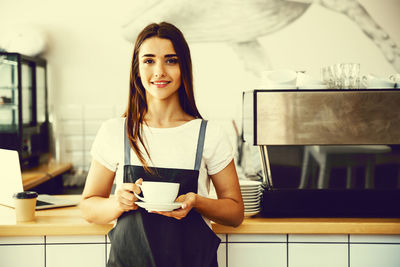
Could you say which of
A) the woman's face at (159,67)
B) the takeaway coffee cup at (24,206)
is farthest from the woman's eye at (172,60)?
the takeaway coffee cup at (24,206)

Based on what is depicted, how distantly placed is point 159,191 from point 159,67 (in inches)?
16.5

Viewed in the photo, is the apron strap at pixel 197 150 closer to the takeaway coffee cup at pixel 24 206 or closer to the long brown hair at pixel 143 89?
the long brown hair at pixel 143 89

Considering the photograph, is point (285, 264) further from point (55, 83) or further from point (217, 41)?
point (55, 83)

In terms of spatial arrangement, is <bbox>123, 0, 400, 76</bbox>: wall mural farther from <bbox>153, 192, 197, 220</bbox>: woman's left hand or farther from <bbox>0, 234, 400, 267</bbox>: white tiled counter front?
<bbox>153, 192, 197, 220</bbox>: woman's left hand

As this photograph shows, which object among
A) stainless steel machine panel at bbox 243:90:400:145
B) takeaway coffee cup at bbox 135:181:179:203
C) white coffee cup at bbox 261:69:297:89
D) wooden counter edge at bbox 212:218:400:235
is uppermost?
white coffee cup at bbox 261:69:297:89

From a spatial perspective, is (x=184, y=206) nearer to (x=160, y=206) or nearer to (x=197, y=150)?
(x=160, y=206)

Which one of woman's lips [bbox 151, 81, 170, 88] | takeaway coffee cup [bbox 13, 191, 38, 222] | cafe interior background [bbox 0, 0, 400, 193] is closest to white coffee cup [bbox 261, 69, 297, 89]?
woman's lips [bbox 151, 81, 170, 88]

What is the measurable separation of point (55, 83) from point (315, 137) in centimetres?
310

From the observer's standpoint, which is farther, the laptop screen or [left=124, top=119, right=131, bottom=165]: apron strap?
the laptop screen

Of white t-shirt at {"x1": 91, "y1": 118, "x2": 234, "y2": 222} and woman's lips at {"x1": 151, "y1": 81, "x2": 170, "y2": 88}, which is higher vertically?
woman's lips at {"x1": 151, "y1": 81, "x2": 170, "y2": 88}

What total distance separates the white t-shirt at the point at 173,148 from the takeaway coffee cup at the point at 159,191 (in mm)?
190

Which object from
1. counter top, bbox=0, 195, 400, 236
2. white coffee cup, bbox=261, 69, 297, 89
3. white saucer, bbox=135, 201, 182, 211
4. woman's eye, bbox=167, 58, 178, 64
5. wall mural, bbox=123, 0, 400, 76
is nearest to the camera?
white saucer, bbox=135, 201, 182, 211

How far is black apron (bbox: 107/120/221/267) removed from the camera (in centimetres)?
138

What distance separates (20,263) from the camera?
5.51ft
